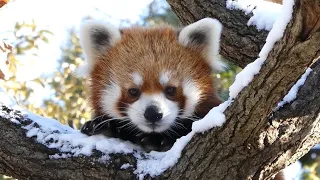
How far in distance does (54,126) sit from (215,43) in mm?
1148

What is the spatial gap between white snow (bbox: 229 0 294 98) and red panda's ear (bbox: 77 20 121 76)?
1.47 m

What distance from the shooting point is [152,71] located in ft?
11.1

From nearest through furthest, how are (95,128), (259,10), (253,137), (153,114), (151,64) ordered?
(253,137), (153,114), (95,128), (151,64), (259,10)

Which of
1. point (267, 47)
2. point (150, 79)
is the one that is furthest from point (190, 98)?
point (267, 47)

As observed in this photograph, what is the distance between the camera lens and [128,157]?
115 inches

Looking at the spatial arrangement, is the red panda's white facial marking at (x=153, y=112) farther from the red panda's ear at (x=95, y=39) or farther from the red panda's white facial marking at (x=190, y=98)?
the red panda's ear at (x=95, y=39)

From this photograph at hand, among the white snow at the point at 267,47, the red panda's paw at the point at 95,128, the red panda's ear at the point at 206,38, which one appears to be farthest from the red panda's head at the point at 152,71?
the white snow at the point at 267,47

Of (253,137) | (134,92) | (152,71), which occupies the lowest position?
(134,92)

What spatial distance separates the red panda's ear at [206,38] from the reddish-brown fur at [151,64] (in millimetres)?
36

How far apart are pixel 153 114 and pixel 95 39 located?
808 mm

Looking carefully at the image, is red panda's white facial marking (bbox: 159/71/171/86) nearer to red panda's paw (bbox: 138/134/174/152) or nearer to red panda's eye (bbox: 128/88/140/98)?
red panda's eye (bbox: 128/88/140/98)

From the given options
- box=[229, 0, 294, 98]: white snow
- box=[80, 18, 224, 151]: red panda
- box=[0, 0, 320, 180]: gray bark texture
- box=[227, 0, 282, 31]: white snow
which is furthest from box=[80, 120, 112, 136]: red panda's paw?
box=[227, 0, 282, 31]: white snow

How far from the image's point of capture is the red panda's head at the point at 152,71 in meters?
3.31

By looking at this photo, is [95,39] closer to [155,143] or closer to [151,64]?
[151,64]
